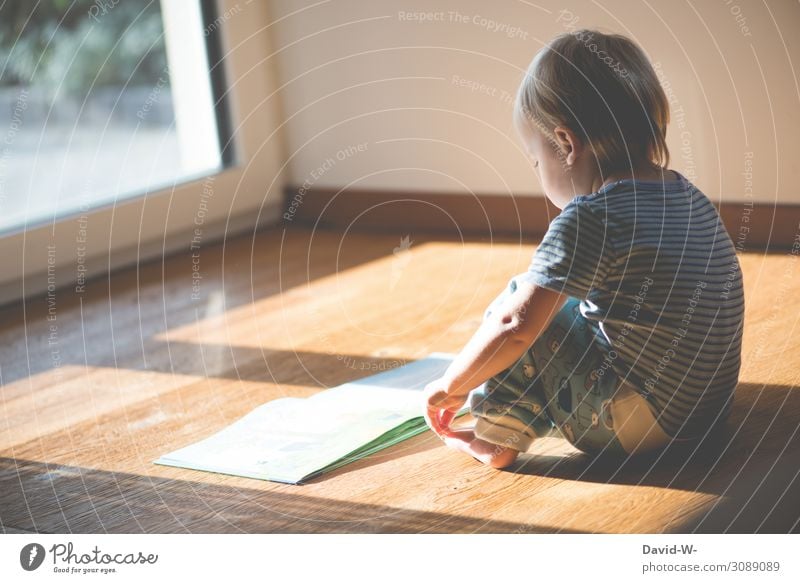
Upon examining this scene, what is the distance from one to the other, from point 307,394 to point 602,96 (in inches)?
21.0

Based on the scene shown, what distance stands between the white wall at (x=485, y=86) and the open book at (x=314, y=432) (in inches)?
30.5

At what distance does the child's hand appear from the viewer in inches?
41.4

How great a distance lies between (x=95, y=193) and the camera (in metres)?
2.16

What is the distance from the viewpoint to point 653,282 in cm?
99

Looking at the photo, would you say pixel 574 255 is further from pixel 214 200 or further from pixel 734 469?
pixel 214 200

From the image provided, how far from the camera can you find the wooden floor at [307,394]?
3.19ft

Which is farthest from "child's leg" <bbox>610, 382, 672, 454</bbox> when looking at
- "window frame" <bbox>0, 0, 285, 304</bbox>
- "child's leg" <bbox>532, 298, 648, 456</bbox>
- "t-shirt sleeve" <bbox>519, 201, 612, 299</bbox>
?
"window frame" <bbox>0, 0, 285, 304</bbox>

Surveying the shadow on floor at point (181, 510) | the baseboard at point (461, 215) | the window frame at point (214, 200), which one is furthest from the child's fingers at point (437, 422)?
the window frame at point (214, 200)

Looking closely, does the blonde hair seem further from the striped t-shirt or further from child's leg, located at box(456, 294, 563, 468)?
child's leg, located at box(456, 294, 563, 468)

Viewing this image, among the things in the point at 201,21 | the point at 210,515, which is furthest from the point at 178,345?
the point at 201,21

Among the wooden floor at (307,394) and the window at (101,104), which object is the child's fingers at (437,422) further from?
the window at (101,104)
